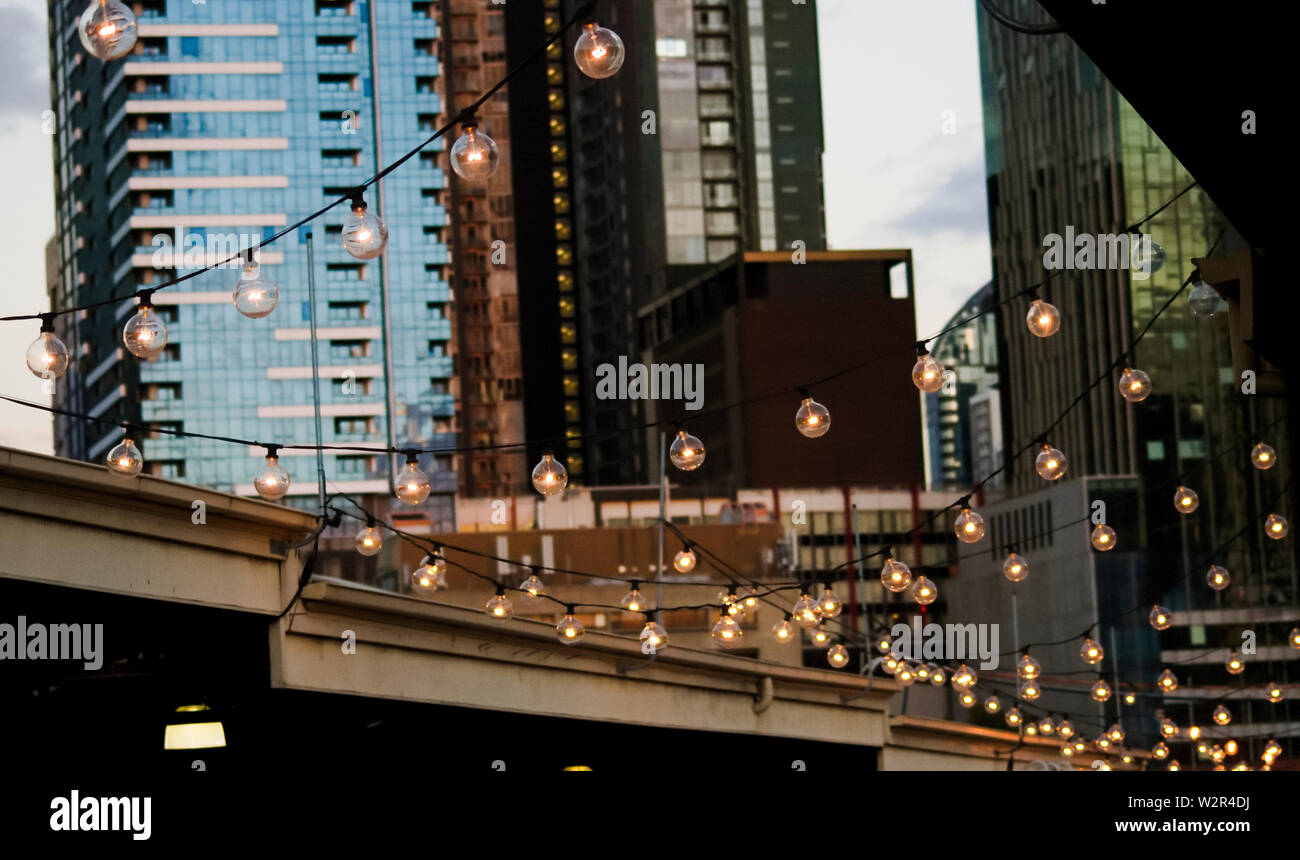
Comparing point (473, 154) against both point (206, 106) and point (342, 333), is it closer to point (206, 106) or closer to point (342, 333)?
point (342, 333)

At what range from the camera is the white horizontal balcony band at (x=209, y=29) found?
4793 inches

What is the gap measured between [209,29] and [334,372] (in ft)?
80.2

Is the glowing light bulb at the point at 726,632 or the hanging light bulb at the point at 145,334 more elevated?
the hanging light bulb at the point at 145,334

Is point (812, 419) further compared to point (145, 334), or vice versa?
point (812, 419)

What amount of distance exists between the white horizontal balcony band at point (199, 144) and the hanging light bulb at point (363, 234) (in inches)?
4643

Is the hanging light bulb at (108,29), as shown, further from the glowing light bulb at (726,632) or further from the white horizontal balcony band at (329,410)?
the white horizontal balcony band at (329,410)

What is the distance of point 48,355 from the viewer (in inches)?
417

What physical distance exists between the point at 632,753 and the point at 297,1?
10081 centimetres

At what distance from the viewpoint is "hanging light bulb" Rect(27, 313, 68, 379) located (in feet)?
34.5

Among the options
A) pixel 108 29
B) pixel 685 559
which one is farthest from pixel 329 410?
pixel 108 29

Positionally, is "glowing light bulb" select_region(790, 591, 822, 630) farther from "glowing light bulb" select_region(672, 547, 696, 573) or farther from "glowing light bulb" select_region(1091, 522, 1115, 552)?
"glowing light bulb" select_region(1091, 522, 1115, 552)

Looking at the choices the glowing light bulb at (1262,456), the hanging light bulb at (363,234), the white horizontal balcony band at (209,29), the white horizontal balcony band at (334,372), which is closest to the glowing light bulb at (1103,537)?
the glowing light bulb at (1262,456)

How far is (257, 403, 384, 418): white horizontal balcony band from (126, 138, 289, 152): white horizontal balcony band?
17.6 metres
